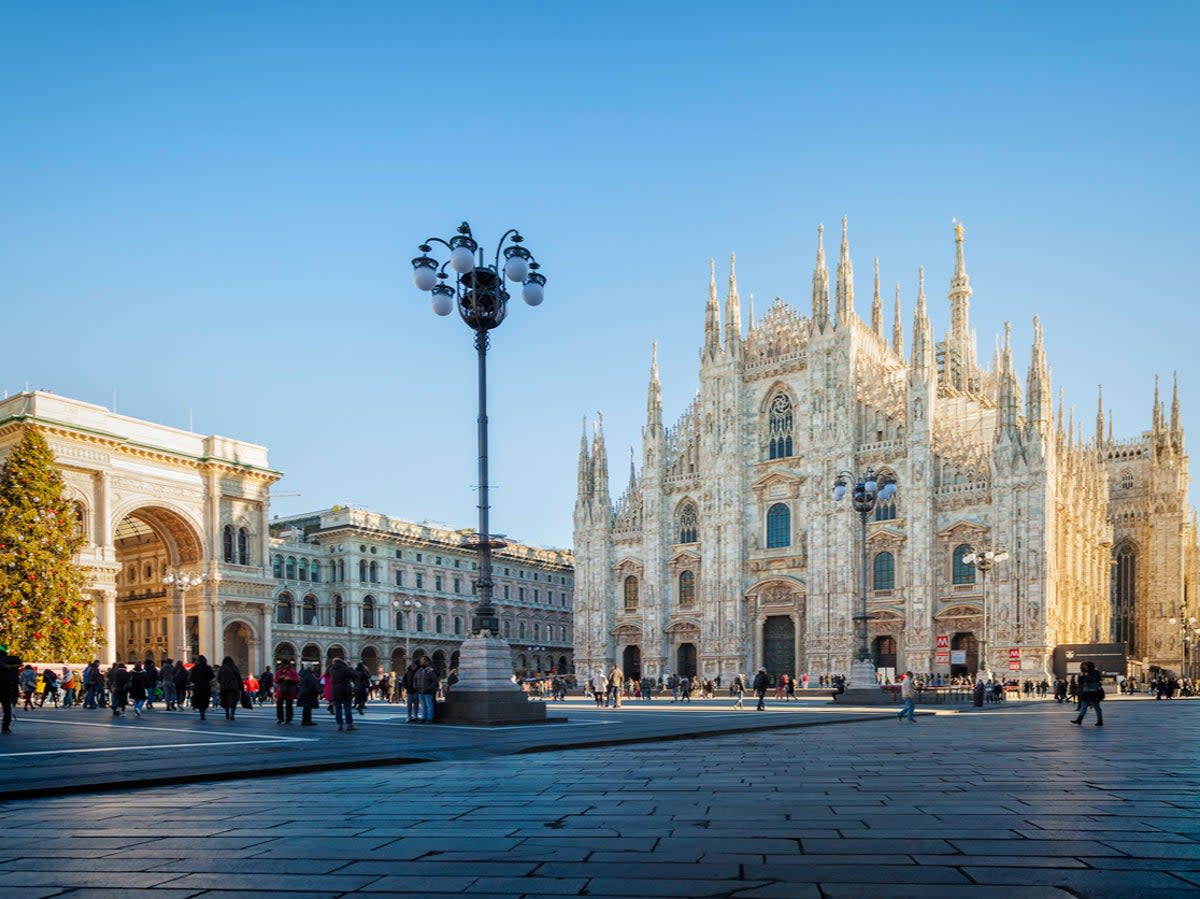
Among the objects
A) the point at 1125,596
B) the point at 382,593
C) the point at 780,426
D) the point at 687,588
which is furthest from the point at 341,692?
the point at 1125,596

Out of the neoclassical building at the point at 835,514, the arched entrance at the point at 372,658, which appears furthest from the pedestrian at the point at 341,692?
the arched entrance at the point at 372,658

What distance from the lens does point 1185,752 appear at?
495 inches

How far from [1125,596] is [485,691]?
75.8 meters

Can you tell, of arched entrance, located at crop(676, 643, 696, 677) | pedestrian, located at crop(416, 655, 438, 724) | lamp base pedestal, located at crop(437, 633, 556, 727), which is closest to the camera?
lamp base pedestal, located at crop(437, 633, 556, 727)

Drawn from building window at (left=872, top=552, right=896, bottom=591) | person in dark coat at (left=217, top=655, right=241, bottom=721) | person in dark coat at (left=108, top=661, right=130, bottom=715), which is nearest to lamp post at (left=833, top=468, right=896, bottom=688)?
person in dark coat at (left=217, top=655, right=241, bottom=721)

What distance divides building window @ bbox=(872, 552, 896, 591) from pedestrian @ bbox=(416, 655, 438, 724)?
36.1 metres

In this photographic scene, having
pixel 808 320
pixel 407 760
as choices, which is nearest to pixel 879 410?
pixel 808 320

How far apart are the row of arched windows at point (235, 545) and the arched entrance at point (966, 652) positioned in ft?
117

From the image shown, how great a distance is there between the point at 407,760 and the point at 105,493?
38.3 meters

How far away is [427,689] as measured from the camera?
1797 cm

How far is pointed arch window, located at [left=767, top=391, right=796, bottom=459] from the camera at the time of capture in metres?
55.0

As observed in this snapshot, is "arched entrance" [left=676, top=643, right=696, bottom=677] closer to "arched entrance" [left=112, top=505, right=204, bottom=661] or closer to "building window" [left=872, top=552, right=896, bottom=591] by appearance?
"building window" [left=872, top=552, right=896, bottom=591]

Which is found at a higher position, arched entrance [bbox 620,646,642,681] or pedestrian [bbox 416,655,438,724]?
pedestrian [bbox 416,655,438,724]

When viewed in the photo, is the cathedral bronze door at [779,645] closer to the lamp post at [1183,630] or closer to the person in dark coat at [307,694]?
the lamp post at [1183,630]
